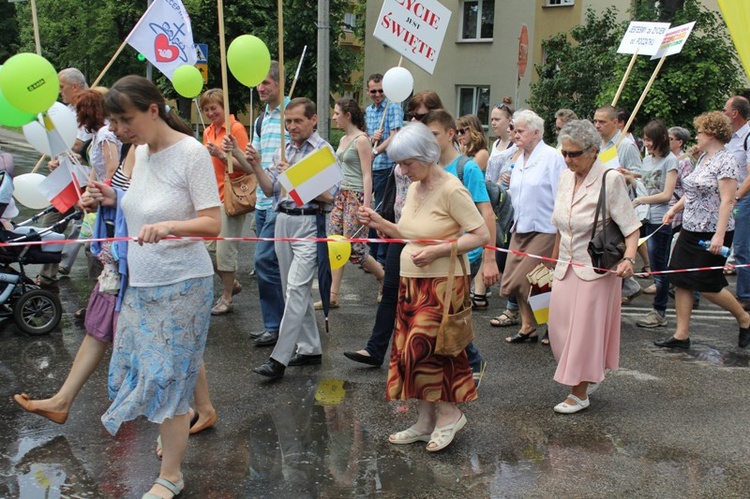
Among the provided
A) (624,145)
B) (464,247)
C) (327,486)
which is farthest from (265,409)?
(624,145)

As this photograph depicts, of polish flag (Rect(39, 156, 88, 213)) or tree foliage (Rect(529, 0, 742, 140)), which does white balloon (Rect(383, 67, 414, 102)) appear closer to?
polish flag (Rect(39, 156, 88, 213))

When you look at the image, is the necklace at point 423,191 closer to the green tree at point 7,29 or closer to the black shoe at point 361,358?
the black shoe at point 361,358

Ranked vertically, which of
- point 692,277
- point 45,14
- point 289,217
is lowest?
point 692,277

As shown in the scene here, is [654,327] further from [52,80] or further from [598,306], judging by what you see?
[52,80]

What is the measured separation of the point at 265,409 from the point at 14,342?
8.54ft

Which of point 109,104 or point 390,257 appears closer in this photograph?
point 109,104

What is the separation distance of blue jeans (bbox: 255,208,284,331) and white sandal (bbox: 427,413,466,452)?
221cm

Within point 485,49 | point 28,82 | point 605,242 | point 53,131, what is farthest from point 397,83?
point 485,49

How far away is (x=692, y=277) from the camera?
7070 mm

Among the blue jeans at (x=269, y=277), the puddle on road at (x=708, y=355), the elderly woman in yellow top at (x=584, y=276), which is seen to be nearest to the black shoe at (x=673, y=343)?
the puddle on road at (x=708, y=355)

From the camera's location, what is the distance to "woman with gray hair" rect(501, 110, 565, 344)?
6883 mm

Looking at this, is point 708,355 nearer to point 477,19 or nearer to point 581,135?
point 581,135

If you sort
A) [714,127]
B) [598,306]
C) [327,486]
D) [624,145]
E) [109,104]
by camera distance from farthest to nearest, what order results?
[624,145]
[714,127]
[598,306]
[327,486]
[109,104]

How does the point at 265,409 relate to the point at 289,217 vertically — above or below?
below
